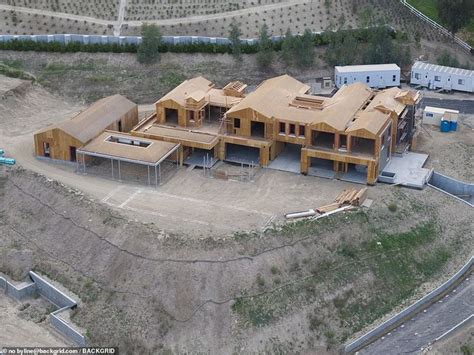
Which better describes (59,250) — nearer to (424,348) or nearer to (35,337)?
(35,337)

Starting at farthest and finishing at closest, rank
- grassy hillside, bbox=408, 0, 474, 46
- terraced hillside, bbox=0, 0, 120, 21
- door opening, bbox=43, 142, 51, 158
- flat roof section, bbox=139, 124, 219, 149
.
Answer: grassy hillside, bbox=408, 0, 474, 46 → terraced hillside, bbox=0, 0, 120, 21 → door opening, bbox=43, 142, 51, 158 → flat roof section, bbox=139, 124, 219, 149

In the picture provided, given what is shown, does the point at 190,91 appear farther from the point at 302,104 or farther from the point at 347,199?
the point at 347,199

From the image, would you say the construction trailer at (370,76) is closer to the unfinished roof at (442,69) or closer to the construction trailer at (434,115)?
the unfinished roof at (442,69)

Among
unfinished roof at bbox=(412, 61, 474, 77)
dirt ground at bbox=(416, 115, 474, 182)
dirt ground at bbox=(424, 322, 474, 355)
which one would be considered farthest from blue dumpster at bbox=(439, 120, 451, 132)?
dirt ground at bbox=(424, 322, 474, 355)

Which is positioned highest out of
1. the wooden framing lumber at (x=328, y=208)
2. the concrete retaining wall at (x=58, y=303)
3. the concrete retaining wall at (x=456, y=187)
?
the wooden framing lumber at (x=328, y=208)

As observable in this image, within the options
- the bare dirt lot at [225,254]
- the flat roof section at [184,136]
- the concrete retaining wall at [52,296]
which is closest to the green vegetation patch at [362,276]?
the bare dirt lot at [225,254]

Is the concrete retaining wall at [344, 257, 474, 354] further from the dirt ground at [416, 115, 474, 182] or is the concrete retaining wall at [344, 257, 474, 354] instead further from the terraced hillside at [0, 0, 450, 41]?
the terraced hillside at [0, 0, 450, 41]
